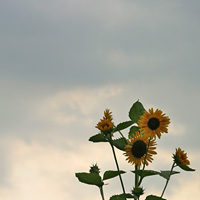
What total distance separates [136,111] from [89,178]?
0.92 m

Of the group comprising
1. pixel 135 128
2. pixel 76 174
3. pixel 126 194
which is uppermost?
pixel 135 128

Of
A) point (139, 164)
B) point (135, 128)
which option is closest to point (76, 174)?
point (139, 164)

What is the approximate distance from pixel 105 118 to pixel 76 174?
0.63m

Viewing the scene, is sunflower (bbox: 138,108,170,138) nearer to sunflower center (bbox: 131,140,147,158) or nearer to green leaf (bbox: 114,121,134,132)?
sunflower center (bbox: 131,140,147,158)

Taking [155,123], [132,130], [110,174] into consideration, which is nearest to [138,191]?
[110,174]

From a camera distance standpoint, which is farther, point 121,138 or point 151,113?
point 121,138

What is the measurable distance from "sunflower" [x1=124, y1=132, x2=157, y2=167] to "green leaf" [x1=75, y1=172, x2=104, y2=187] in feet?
1.18

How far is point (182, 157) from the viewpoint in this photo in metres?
3.99

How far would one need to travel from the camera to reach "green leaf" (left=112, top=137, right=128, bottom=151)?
156 inches

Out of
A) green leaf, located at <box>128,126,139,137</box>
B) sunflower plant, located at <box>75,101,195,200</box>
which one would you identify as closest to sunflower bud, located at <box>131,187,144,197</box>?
sunflower plant, located at <box>75,101,195,200</box>

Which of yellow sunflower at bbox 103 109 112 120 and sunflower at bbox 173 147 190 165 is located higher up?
yellow sunflower at bbox 103 109 112 120

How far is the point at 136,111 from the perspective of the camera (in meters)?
4.30

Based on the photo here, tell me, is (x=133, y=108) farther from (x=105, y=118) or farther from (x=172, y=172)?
(x=172, y=172)

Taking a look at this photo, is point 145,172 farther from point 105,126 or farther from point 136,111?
point 136,111
